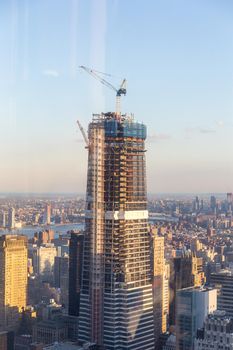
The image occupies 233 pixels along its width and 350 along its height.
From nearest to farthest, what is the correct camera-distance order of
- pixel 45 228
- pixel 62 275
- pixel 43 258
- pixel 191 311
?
pixel 191 311, pixel 45 228, pixel 62 275, pixel 43 258

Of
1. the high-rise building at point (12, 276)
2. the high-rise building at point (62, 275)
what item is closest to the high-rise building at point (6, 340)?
the high-rise building at point (12, 276)

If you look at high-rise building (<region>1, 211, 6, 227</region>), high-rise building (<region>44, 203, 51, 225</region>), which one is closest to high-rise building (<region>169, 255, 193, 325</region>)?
high-rise building (<region>44, 203, 51, 225</region>)

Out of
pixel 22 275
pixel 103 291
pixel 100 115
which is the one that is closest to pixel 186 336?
pixel 103 291

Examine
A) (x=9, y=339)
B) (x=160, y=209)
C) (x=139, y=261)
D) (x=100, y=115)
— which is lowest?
(x=9, y=339)

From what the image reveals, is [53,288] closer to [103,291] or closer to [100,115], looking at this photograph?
[103,291]

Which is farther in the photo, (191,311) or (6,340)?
(6,340)

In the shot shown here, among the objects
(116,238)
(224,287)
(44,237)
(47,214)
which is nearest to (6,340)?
(47,214)

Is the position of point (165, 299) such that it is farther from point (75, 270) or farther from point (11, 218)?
point (11, 218)

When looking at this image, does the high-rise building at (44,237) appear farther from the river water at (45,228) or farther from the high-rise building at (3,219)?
the high-rise building at (3,219)
